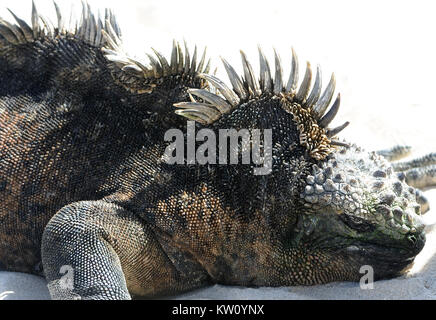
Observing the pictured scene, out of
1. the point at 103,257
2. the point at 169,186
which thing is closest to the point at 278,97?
the point at 169,186

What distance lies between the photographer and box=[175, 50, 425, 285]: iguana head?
3787 mm

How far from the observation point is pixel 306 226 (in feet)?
12.6

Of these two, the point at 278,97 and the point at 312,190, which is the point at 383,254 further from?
the point at 278,97

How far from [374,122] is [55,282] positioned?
5285 mm

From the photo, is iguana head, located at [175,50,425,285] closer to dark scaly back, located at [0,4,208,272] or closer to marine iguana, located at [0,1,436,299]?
marine iguana, located at [0,1,436,299]

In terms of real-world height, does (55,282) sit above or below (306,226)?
below

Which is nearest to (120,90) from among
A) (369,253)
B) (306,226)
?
(306,226)

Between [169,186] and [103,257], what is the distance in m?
0.69

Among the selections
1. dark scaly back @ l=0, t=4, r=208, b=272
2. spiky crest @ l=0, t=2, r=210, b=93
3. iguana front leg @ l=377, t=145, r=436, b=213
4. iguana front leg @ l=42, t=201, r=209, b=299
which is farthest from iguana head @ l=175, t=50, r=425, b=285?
iguana front leg @ l=377, t=145, r=436, b=213

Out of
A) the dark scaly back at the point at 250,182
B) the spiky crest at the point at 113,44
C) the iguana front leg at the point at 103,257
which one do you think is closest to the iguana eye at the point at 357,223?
the dark scaly back at the point at 250,182

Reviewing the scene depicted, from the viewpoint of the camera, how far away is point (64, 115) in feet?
14.3

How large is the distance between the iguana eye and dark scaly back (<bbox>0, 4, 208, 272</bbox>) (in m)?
1.37

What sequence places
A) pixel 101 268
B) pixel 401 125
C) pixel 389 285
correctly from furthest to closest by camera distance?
pixel 401 125
pixel 389 285
pixel 101 268

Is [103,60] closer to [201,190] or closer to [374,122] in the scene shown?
[201,190]
